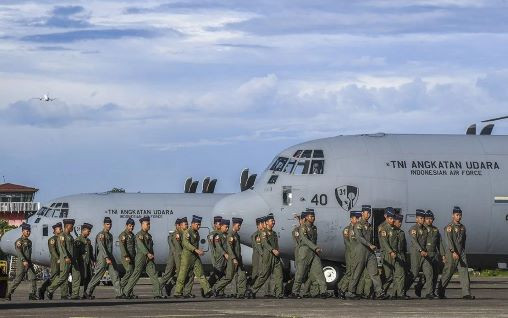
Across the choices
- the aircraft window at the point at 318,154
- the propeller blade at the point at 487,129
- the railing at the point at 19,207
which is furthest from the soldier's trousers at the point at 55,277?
the railing at the point at 19,207

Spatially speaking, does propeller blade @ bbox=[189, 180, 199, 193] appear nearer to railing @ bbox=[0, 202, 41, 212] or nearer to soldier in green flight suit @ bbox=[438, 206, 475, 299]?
soldier in green flight suit @ bbox=[438, 206, 475, 299]

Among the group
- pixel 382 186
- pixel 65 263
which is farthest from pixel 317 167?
pixel 65 263

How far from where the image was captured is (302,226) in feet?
105

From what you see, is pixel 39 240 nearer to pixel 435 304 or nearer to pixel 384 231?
pixel 384 231

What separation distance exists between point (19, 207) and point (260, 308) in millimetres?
109428

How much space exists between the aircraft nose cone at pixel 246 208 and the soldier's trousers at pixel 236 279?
3.63 metres

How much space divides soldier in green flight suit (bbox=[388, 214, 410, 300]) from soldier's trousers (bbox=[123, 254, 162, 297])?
563 cm

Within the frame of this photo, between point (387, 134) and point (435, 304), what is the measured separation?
11.0 m

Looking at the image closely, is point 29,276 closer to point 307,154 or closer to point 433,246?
point 307,154

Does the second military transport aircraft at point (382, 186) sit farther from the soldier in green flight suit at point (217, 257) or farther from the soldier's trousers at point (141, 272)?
the soldier's trousers at point (141, 272)

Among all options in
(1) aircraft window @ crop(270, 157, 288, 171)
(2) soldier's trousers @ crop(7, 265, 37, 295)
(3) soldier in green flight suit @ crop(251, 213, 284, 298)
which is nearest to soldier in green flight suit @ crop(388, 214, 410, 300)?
(3) soldier in green flight suit @ crop(251, 213, 284, 298)

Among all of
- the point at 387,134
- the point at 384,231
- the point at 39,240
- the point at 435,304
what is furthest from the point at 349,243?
the point at 39,240

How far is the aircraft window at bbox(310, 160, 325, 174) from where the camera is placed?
36.8 metres

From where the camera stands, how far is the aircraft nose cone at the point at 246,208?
36469 millimetres
